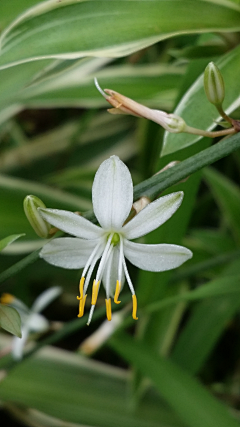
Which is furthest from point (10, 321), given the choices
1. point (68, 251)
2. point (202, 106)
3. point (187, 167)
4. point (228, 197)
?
point (228, 197)

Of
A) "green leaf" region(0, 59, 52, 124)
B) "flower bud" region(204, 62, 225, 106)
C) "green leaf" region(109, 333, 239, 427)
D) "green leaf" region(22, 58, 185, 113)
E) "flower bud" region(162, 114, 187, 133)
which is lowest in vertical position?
"green leaf" region(109, 333, 239, 427)

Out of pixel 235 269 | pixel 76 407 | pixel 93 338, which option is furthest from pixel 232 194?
pixel 76 407

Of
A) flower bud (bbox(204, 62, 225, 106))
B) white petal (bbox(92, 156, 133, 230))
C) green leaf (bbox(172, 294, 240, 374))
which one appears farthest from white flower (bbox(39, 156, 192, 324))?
green leaf (bbox(172, 294, 240, 374))

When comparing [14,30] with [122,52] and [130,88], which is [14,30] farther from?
[130,88]

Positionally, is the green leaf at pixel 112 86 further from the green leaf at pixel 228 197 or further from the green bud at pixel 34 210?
the green bud at pixel 34 210

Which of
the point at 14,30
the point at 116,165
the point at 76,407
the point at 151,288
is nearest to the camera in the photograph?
the point at 116,165

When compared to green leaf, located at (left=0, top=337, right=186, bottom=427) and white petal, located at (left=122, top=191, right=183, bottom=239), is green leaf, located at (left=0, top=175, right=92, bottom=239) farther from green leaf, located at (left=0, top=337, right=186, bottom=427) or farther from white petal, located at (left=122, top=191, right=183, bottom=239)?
white petal, located at (left=122, top=191, right=183, bottom=239)

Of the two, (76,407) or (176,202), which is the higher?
(176,202)
